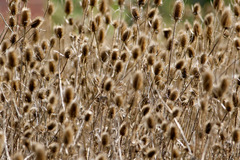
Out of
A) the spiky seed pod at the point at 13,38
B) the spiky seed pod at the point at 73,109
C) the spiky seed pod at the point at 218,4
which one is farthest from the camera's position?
the spiky seed pod at the point at 218,4

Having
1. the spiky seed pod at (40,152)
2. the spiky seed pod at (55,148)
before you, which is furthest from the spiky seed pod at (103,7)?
the spiky seed pod at (40,152)

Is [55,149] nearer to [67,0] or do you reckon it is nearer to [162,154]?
[162,154]

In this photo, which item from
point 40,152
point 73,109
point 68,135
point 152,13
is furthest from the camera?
point 152,13

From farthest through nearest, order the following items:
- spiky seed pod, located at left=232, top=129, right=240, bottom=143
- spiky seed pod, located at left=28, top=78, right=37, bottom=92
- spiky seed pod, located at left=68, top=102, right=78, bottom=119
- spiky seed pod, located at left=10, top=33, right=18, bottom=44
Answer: spiky seed pod, located at left=10, top=33, right=18, bottom=44
spiky seed pod, located at left=28, top=78, right=37, bottom=92
spiky seed pod, located at left=232, top=129, right=240, bottom=143
spiky seed pod, located at left=68, top=102, right=78, bottom=119

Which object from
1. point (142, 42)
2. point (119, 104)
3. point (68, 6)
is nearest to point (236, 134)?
point (119, 104)

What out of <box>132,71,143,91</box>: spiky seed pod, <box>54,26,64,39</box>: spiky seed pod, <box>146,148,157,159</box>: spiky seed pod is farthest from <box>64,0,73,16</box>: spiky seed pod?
<box>146,148,157,159</box>: spiky seed pod

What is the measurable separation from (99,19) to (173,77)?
388mm

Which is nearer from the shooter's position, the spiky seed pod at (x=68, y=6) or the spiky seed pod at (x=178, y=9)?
the spiky seed pod at (x=178, y=9)

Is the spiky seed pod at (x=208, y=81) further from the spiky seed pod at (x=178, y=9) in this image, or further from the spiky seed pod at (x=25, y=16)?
the spiky seed pod at (x=25, y=16)

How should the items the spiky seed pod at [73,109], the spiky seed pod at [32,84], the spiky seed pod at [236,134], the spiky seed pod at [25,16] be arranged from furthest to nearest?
the spiky seed pod at [25,16]
the spiky seed pod at [32,84]
the spiky seed pod at [236,134]
the spiky seed pod at [73,109]

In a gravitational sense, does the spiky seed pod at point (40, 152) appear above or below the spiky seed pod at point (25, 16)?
below

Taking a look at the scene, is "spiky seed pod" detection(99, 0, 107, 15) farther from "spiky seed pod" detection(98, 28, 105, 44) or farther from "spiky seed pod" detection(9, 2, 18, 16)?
"spiky seed pod" detection(9, 2, 18, 16)

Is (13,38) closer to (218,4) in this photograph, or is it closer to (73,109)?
(73,109)

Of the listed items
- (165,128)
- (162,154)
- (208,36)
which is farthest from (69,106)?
(208,36)
